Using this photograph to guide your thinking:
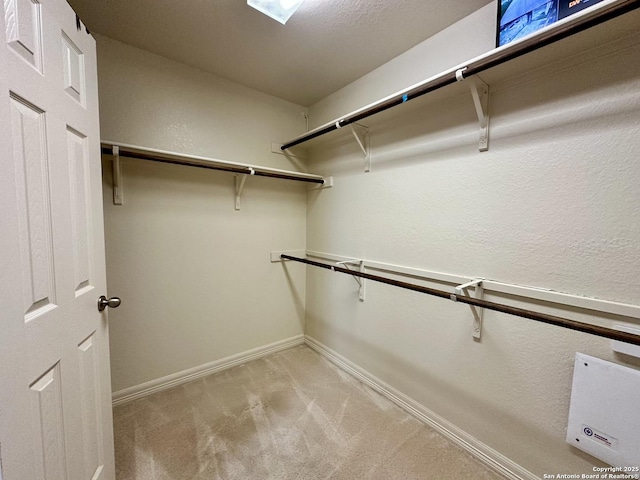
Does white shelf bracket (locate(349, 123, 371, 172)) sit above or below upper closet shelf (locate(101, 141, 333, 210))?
above

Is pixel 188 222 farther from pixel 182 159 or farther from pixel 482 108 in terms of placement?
pixel 482 108

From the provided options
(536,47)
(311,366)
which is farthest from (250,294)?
(536,47)

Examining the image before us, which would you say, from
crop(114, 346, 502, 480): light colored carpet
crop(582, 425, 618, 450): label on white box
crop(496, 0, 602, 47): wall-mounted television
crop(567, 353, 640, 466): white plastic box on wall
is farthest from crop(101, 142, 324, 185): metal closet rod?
crop(582, 425, 618, 450): label on white box

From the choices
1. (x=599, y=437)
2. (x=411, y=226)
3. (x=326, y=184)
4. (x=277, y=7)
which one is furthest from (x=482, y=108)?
(x=599, y=437)

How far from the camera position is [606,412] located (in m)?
1.05

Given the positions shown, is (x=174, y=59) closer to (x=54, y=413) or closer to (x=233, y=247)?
(x=233, y=247)

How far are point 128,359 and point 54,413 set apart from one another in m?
1.25

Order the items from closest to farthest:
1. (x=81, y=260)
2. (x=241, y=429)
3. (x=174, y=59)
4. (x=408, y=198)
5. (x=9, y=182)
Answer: (x=9, y=182), (x=81, y=260), (x=241, y=429), (x=408, y=198), (x=174, y=59)

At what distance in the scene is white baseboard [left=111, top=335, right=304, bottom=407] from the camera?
6.12 ft

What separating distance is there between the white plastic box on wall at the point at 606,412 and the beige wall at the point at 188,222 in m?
2.12

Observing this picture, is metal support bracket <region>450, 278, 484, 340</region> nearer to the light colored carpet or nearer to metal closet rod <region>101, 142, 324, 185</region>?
the light colored carpet

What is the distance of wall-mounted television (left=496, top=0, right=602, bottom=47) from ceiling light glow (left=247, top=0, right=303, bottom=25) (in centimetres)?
100

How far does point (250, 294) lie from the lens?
2412 mm

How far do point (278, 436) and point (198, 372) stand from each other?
0.97m
